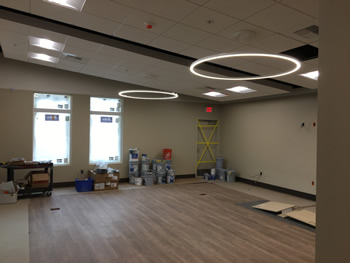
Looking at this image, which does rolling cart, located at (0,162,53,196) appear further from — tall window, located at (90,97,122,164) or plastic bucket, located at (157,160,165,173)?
plastic bucket, located at (157,160,165,173)

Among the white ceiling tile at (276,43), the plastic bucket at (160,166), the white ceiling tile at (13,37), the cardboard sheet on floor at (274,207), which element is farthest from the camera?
the plastic bucket at (160,166)

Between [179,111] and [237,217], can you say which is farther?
[179,111]

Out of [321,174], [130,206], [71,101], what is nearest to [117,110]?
[71,101]

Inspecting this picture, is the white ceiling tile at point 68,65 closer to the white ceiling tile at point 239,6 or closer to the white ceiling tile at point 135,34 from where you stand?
the white ceiling tile at point 135,34

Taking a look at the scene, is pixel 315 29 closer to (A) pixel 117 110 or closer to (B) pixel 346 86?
(B) pixel 346 86

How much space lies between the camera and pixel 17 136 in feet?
24.7

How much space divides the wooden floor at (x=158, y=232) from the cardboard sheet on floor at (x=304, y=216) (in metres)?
0.32

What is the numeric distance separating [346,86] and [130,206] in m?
5.72

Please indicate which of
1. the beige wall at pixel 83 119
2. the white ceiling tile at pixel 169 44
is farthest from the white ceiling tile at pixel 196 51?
the beige wall at pixel 83 119

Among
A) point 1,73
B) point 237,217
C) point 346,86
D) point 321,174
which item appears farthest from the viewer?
point 1,73

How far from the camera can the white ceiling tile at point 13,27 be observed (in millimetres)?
4633

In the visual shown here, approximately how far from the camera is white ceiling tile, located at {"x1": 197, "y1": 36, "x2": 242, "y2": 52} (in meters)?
4.32

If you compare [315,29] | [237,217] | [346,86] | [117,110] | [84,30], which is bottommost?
[237,217]

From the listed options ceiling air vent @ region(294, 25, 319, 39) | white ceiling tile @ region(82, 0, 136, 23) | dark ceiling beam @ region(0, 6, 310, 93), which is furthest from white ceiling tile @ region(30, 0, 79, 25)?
ceiling air vent @ region(294, 25, 319, 39)
